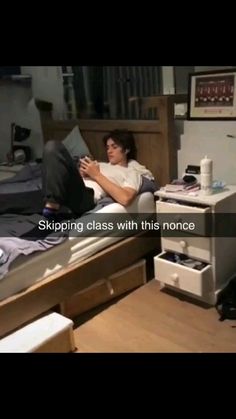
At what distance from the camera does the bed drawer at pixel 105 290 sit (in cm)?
200

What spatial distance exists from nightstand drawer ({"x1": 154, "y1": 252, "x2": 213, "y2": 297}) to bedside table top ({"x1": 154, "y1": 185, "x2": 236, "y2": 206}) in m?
0.35

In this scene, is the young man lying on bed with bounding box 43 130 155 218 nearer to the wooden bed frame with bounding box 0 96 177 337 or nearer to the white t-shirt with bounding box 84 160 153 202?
the white t-shirt with bounding box 84 160 153 202

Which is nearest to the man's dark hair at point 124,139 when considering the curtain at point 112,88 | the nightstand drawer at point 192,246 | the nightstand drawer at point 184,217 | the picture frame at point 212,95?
the curtain at point 112,88

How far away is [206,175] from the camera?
1.98 metres

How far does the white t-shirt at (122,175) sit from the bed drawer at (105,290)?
0.46 meters

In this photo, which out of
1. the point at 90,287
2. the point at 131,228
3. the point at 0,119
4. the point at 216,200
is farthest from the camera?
the point at 0,119

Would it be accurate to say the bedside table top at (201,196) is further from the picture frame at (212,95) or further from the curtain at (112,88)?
the curtain at (112,88)

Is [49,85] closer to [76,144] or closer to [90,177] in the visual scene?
[76,144]

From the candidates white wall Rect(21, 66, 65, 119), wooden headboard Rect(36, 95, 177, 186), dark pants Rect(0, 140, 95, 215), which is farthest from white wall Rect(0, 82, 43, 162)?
dark pants Rect(0, 140, 95, 215)

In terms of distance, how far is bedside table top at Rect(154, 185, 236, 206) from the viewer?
1.94 metres
